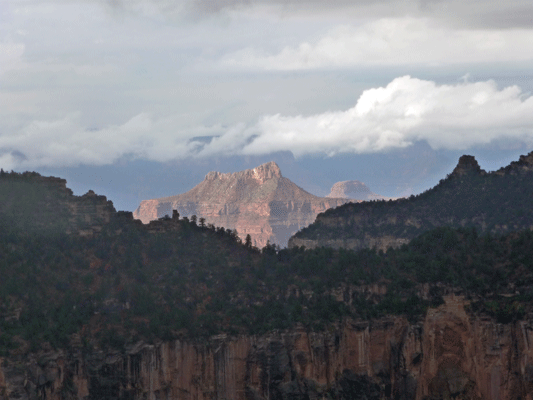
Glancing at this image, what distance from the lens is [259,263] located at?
464 feet

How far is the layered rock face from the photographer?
399 feet

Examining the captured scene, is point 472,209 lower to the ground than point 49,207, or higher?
higher

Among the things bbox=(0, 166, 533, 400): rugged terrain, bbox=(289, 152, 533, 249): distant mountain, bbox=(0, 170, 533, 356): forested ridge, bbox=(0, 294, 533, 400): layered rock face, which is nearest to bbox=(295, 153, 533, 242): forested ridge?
bbox=(289, 152, 533, 249): distant mountain

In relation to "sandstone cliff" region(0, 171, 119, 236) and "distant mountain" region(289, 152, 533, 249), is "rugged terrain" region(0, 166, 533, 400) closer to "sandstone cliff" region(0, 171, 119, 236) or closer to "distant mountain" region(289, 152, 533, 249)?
"sandstone cliff" region(0, 171, 119, 236)

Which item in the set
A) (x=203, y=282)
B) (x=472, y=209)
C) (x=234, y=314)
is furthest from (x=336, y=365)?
(x=472, y=209)

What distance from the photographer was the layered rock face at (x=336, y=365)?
122 meters

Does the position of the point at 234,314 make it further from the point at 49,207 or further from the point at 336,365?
the point at 49,207

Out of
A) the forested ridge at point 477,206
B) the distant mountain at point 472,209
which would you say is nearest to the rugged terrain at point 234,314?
the forested ridge at point 477,206

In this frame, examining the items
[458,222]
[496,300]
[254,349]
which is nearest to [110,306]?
[254,349]

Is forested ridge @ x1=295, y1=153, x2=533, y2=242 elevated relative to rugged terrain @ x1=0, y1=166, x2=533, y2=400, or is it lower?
elevated

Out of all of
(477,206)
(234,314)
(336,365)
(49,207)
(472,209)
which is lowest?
(336,365)

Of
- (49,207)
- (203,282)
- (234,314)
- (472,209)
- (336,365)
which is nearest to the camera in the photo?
(336,365)

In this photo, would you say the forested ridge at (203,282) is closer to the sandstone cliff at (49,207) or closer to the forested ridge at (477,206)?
the sandstone cliff at (49,207)

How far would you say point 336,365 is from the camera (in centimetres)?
12962
